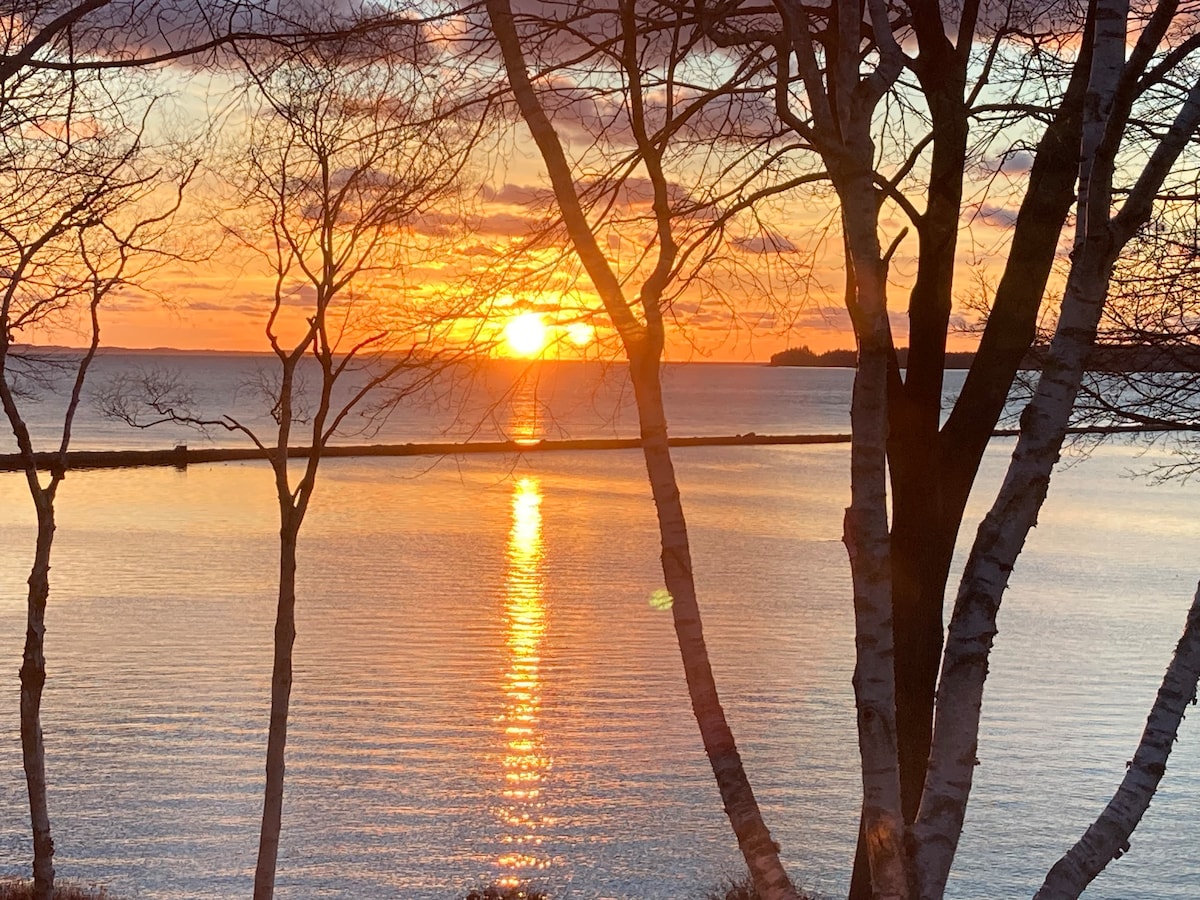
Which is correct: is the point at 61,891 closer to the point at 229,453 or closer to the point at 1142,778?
the point at 1142,778

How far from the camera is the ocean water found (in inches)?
705

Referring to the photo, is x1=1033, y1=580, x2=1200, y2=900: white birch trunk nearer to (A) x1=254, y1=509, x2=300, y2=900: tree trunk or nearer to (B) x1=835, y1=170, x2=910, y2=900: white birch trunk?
(B) x1=835, y1=170, x2=910, y2=900: white birch trunk

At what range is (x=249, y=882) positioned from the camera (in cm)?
1661

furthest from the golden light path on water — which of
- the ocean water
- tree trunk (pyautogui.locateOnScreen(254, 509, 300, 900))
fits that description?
tree trunk (pyautogui.locateOnScreen(254, 509, 300, 900))

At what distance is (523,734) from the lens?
79.4 feet

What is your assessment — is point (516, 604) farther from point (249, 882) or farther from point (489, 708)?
point (249, 882)

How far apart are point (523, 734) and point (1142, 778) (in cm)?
1987

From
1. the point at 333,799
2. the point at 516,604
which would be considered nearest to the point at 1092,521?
the point at 516,604

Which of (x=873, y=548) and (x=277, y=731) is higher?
(x=873, y=548)

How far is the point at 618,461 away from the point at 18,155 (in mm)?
88339

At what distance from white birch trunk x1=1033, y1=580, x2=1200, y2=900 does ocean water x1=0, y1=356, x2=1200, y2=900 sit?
9.86 feet

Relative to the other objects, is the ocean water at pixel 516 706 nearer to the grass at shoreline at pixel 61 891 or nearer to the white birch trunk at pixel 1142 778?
the grass at shoreline at pixel 61 891

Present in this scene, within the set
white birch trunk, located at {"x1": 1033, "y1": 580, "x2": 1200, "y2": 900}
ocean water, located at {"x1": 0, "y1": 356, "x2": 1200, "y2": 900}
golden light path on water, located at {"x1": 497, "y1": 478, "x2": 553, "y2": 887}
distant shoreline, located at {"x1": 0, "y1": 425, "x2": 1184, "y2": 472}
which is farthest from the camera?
distant shoreline, located at {"x1": 0, "y1": 425, "x2": 1184, "y2": 472}

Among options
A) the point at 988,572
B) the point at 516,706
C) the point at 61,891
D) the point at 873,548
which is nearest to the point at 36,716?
the point at 61,891
